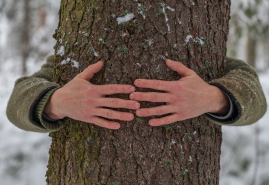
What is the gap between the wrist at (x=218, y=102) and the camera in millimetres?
1033

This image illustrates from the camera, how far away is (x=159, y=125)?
1.02 m

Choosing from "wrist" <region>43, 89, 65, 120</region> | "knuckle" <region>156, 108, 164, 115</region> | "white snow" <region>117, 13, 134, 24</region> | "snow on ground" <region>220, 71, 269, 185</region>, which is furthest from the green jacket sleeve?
"snow on ground" <region>220, 71, 269, 185</region>

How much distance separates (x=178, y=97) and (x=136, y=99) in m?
0.20

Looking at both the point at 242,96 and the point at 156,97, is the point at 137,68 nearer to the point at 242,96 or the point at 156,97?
the point at 156,97

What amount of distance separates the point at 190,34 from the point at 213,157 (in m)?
0.76

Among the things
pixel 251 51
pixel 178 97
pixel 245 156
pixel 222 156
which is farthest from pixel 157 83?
pixel 251 51

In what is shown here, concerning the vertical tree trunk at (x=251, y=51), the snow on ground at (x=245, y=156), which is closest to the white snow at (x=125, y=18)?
the snow on ground at (x=245, y=156)

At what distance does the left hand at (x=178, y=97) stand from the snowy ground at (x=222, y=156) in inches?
115

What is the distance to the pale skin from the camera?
0.97 metres

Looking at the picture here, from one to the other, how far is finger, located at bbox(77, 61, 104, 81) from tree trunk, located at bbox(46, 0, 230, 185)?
4 centimetres

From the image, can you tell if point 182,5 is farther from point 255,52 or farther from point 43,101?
point 255,52

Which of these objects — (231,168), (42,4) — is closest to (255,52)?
(231,168)

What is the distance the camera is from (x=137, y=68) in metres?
1.06

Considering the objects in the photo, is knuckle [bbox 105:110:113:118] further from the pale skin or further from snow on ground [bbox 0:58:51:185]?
snow on ground [bbox 0:58:51:185]
